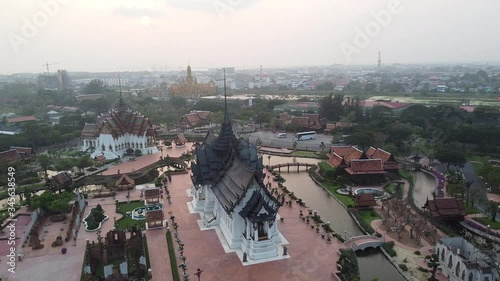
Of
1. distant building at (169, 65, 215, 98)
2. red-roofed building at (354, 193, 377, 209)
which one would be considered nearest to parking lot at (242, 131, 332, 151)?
red-roofed building at (354, 193, 377, 209)

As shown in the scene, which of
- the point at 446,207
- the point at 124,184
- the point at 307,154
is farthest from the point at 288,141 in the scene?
the point at 446,207

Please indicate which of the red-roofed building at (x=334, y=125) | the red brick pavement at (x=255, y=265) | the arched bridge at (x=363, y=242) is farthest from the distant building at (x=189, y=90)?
the arched bridge at (x=363, y=242)

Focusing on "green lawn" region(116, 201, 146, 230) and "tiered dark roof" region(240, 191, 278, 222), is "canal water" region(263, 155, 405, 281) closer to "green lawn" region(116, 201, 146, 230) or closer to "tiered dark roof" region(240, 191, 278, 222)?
"tiered dark roof" region(240, 191, 278, 222)

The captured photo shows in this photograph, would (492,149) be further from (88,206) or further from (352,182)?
(88,206)

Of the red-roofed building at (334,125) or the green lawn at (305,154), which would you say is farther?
the red-roofed building at (334,125)

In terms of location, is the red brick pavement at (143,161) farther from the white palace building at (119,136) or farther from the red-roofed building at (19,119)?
the red-roofed building at (19,119)

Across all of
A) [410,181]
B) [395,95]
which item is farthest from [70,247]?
[395,95]

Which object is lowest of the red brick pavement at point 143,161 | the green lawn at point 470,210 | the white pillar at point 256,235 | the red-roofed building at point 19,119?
the green lawn at point 470,210
